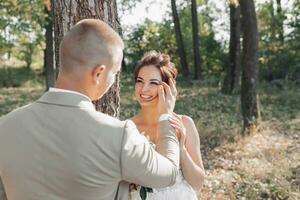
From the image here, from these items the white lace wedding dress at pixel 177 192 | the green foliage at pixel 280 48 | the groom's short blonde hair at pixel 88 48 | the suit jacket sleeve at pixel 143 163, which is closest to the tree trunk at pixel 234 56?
the green foliage at pixel 280 48

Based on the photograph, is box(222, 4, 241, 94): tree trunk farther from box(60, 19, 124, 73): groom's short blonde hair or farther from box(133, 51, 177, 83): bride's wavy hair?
box(60, 19, 124, 73): groom's short blonde hair

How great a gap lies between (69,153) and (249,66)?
10.8 meters

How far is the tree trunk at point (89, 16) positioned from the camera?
3602mm

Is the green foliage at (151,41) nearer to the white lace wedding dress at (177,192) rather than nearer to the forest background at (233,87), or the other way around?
the forest background at (233,87)

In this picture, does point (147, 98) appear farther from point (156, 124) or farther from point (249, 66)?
point (249, 66)

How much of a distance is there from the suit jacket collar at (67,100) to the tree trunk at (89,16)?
148cm

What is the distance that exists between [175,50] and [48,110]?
1336 inches

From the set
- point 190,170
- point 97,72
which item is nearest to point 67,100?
point 97,72

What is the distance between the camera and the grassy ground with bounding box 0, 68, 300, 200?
25.8ft

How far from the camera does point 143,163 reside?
6.96 feet

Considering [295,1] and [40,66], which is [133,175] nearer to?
[295,1]

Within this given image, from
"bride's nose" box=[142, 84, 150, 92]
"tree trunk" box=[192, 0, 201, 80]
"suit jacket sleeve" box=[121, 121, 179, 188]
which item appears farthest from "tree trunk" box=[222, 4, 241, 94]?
"suit jacket sleeve" box=[121, 121, 179, 188]

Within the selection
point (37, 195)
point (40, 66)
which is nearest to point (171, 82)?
point (37, 195)

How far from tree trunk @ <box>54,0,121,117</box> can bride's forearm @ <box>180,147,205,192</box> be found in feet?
2.34
